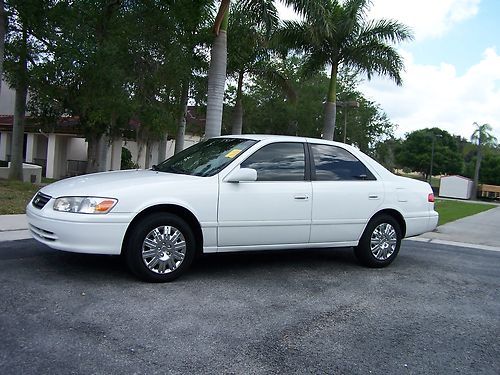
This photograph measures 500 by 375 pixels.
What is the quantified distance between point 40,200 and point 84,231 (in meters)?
0.87

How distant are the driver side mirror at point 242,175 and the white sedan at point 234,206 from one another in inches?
0.4

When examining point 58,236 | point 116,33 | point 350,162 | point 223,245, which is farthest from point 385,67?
point 58,236

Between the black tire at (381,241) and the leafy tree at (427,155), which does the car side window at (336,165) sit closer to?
the black tire at (381,241)

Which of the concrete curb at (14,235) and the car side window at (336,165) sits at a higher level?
the car side window at (336,165)

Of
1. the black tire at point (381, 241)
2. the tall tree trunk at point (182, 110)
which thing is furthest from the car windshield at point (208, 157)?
the tall tree trunk at point (182, 110)

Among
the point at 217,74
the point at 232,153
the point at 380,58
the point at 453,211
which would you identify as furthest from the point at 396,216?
the point at 453,211

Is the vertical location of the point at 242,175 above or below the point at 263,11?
below

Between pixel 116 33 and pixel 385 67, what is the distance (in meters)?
10.3

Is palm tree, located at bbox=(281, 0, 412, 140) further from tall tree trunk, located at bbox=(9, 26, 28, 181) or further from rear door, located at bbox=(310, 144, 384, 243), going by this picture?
rear door, located at bbox=(310, 144, 384, 243)

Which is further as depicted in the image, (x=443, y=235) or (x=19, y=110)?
(x=19, y=110)

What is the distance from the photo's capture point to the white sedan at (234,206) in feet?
16.7

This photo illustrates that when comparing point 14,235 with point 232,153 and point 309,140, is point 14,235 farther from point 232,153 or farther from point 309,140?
point 309,140

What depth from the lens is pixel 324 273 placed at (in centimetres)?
642

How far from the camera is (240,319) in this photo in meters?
4.49
